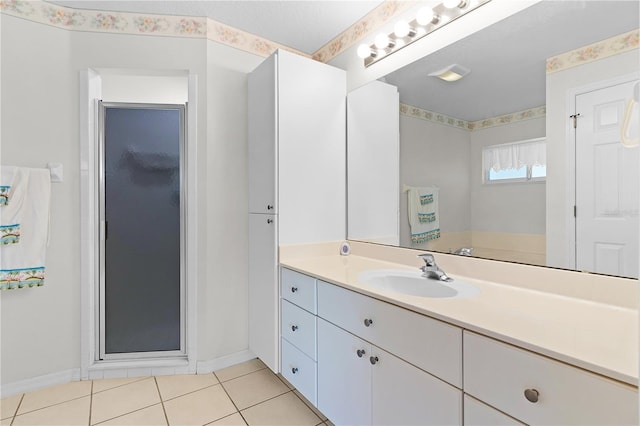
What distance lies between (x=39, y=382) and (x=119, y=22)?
7.61ft

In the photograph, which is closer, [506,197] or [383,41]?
[506,197]

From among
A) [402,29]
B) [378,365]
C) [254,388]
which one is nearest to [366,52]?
[402,29]

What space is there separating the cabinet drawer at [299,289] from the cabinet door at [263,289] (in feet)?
0.29

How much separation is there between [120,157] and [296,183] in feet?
4.18

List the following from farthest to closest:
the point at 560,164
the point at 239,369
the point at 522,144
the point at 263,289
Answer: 1. the point at 239,369
2. the point at 263,289
3. the point at 522,144
4. the point at 560,164

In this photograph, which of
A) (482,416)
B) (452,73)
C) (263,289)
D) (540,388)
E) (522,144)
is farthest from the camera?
(263,289)

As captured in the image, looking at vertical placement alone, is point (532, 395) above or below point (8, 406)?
above

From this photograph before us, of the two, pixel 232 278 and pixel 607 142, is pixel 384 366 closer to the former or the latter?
pixel 607 142

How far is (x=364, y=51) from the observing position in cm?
201

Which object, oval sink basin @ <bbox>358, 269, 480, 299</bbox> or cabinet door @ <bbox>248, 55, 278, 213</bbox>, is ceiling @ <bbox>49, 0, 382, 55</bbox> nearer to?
cabinet door @ <bbox>248, 55, 278, 213</bbox>

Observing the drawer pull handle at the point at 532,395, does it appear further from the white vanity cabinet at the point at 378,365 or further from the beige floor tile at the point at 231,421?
the beige floor tile at the point at 231,421

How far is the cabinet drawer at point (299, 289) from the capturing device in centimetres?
162

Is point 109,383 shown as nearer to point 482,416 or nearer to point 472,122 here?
point 482,416

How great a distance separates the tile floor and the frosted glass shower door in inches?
10.5
